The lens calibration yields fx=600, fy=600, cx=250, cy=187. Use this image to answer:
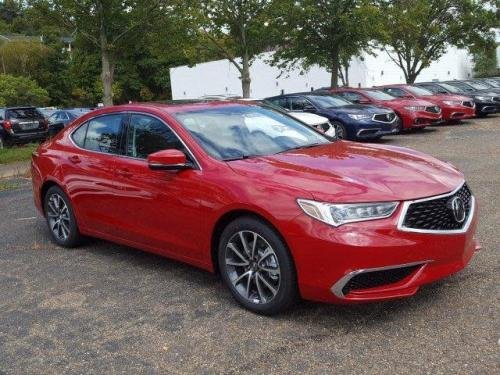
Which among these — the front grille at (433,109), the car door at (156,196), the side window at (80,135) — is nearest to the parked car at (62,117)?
the front grille at (433,109)

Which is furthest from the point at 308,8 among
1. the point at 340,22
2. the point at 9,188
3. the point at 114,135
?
the point at 114,135

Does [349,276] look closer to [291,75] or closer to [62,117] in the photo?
[62,117]

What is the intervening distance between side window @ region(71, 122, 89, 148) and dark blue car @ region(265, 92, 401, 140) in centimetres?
986

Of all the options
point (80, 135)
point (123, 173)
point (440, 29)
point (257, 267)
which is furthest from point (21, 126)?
point (440, 29)

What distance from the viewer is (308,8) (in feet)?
77.9

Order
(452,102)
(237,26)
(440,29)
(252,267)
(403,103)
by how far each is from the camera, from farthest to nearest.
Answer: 1. (440,29)
2. (237,26)
3. (452,102)
4. (403,103)
5. (252,267)

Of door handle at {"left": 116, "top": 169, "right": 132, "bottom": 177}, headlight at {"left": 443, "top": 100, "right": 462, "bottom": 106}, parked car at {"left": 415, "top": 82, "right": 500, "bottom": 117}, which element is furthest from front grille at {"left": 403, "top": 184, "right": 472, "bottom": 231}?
parked car at {"left": 415, "top": 82, "right": 500, "bottom": 117}

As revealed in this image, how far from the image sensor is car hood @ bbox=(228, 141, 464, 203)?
3.82 meters

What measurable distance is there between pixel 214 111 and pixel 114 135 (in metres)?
1.02

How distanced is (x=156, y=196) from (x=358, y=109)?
451 inches

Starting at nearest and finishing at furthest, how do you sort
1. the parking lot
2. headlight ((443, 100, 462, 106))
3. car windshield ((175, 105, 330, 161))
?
the parking lot
car windshield ((175, 105, 330, 161))
headlight ((443, 100, 462, 106))

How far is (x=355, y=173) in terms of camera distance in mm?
4094

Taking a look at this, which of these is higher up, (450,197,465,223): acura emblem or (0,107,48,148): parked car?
(0,107,48,148): parked car

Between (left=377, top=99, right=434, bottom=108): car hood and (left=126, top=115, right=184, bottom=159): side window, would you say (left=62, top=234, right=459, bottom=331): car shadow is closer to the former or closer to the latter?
(left=126, top=115, right=184, bottom=159): side window
